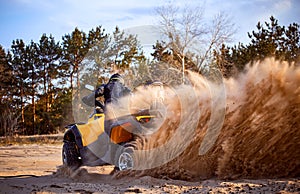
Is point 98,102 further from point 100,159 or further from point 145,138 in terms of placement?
point 145,138

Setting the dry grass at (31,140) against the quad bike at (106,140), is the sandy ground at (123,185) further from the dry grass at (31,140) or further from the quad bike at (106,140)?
the dry grass at (31,140)

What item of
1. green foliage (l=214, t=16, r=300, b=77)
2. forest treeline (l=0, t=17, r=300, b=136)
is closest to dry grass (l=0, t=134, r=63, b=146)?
forest treeline (l=0, t=17, r=300, b=136)

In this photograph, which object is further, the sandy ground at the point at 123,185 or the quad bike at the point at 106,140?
the quad bike at the point at 106,140

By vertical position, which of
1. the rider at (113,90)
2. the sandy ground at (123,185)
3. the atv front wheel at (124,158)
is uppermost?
the rider at (113,90)

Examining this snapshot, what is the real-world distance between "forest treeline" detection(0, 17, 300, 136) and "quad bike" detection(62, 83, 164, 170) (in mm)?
18263

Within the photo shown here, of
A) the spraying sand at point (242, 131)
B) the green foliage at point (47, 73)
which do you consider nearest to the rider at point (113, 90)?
the spraying sand at point (242, 131)

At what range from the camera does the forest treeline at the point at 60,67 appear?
90.2ft

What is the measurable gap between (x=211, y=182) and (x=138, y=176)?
5.18 ft

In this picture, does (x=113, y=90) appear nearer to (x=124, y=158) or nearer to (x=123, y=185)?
(x=124, y=158)

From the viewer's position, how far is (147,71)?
2766cm

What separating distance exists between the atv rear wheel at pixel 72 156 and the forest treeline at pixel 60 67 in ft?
59.3

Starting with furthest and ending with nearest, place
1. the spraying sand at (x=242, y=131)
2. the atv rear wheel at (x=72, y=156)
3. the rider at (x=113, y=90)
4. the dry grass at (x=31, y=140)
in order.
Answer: the dry grass at (x=31, y=140)
the atv rear wheel at (x=72, y=156)
the rider at (x=113, y=90)
the spraying sand at (x=242, y=131)

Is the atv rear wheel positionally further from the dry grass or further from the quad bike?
the dry grass

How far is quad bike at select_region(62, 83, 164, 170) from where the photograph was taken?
6.52m
